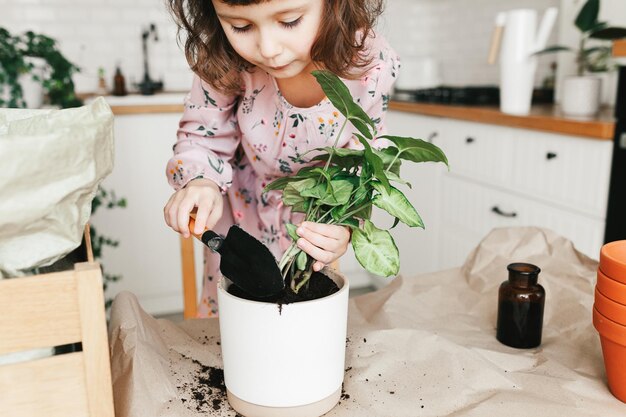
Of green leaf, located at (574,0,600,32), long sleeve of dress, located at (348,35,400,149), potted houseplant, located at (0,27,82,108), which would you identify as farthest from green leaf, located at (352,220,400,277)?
green leaf, located at (574,0,600,32)

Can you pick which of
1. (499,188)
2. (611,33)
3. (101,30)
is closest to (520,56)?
(611,33)

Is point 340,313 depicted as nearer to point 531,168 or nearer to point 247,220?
point 247,220

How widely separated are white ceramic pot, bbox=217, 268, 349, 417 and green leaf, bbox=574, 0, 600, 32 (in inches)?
71.3

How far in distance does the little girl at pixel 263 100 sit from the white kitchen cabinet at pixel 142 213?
1.29 metres

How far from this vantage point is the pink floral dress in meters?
0.99

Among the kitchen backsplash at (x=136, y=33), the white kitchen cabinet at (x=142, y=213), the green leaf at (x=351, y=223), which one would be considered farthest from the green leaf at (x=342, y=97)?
the kitchen backsplash at (x=136, y=33)

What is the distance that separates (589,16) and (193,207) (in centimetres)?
178

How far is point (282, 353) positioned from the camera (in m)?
0.63

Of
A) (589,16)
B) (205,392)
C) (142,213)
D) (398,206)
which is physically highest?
(589,16)

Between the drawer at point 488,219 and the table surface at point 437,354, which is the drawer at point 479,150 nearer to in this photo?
the drawer at point 488,219

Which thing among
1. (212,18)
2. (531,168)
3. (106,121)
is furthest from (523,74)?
(106,121)

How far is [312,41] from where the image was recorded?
801 mm

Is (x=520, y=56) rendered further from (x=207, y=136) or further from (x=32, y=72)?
(x=32, y=72)

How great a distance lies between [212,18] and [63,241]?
0.51 metres
